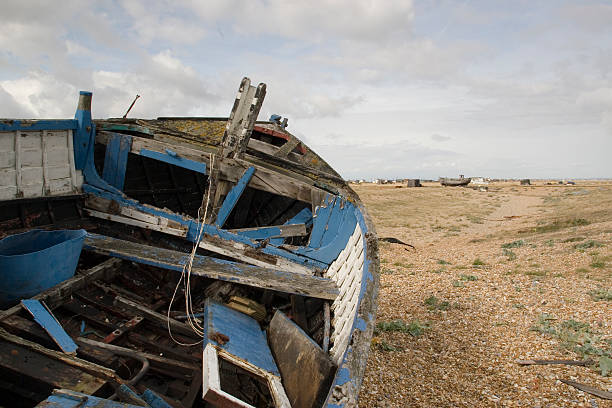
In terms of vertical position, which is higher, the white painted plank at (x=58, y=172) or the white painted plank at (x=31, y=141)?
the white painted plank at (x=31, y=141)

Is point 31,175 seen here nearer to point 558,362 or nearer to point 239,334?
point 239,334

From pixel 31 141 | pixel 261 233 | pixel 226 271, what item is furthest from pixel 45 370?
pixel 31 141

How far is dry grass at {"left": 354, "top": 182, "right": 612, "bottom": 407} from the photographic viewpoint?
183 inches

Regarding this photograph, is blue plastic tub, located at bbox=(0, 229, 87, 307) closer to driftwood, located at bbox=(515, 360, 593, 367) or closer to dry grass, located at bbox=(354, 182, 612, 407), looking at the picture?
dry grass, located at bbox=(354, 182, 612, 407)

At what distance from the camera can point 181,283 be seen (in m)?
4.90

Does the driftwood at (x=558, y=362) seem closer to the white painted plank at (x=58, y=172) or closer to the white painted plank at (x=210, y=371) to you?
the white painted plank at (x=210, y=371)

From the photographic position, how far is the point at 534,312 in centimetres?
691

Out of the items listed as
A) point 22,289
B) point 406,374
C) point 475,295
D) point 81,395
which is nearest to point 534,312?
point 475,295

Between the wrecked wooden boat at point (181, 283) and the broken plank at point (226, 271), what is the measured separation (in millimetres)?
21

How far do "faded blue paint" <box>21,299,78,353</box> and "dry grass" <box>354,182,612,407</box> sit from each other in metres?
3.24

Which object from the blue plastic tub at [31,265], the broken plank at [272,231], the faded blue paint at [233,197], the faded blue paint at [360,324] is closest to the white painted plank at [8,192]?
the blue plastic tub at [31,265]

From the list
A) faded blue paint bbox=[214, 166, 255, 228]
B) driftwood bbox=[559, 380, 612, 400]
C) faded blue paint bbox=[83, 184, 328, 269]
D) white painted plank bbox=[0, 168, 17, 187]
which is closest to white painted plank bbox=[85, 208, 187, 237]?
faded blue paint bbox=[83, 184, 328, 269]

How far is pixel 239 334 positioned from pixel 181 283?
1.79m

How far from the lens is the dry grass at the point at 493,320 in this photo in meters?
4.64
